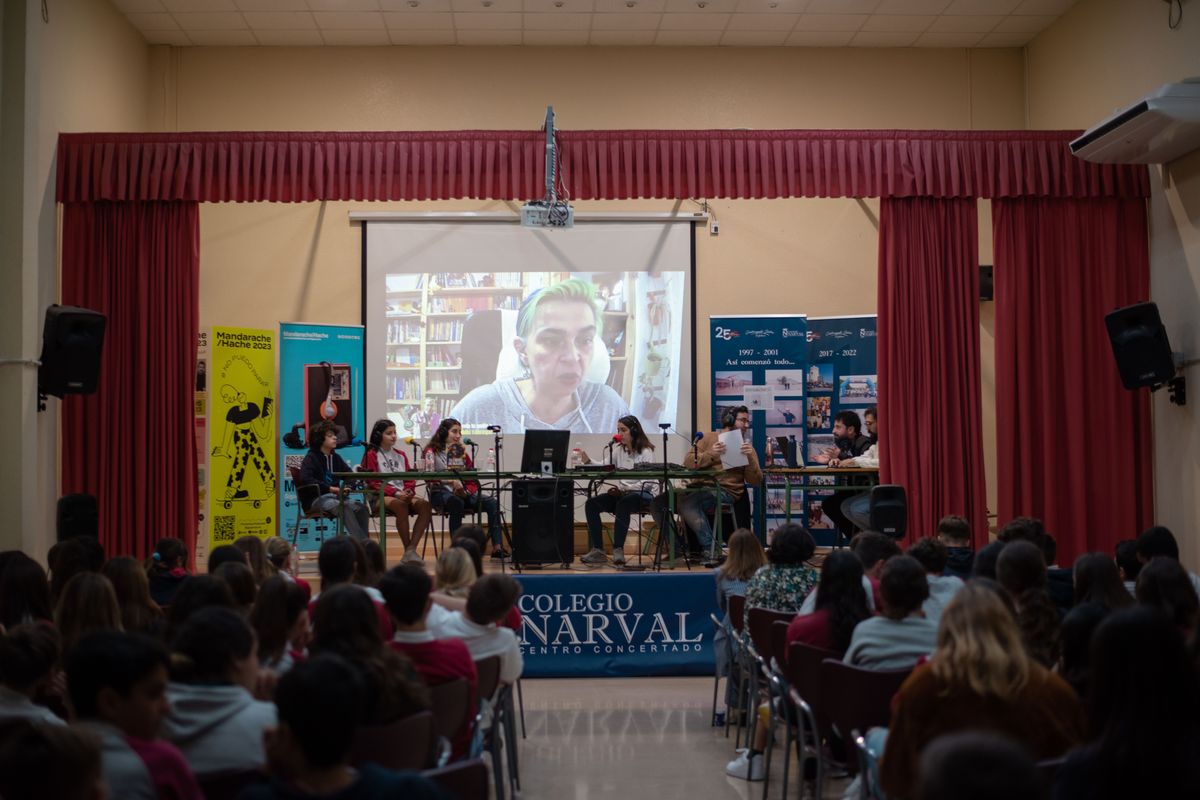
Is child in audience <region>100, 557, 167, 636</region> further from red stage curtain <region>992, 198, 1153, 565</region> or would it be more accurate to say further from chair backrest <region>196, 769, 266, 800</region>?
red stage curtain <region>992, 198, 1153, 565</region>

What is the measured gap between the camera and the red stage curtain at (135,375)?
780cm

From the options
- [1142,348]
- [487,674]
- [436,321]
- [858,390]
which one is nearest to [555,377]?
[436,321]

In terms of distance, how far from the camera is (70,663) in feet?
7.50

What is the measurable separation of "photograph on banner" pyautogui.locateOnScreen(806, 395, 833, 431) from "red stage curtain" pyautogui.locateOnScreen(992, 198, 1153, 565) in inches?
84.8

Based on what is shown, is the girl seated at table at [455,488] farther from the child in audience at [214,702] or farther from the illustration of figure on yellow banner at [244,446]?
the child in audience at [214,702]

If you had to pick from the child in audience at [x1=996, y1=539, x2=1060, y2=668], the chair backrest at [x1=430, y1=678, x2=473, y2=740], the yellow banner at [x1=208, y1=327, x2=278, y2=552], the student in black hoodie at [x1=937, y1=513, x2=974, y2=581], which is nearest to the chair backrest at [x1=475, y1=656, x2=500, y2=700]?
the chair backrest at [x1=430, y1=678, x2=473, y2=740]

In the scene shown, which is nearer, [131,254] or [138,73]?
[131,254]

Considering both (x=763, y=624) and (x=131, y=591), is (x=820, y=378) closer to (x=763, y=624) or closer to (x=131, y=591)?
(x=763, y=624)

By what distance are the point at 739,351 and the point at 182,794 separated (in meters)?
8.36

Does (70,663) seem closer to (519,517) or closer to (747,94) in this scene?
(519,517)

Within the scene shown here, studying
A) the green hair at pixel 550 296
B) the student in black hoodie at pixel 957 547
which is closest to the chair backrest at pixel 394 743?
the student in black hoodie at pixel 957 547

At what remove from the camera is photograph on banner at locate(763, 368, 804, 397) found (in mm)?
9953

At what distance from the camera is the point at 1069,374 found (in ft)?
25.9

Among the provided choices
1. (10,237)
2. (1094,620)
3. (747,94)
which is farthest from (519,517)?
(1094,620)
